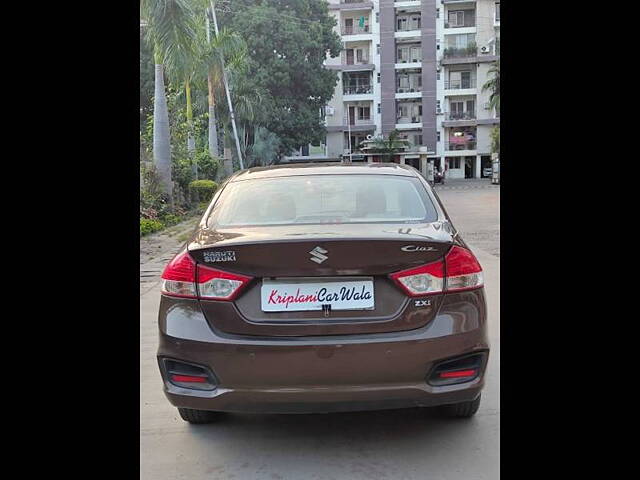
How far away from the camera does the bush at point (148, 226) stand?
13.3m

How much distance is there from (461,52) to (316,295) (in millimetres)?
57002

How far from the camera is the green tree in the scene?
3859 cm

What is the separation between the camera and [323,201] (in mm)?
3512

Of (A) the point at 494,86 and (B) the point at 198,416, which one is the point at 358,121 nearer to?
(A) the point at 494,86

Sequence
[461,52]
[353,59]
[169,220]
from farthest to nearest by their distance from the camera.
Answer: [353,59] < [461,52] < [169,220]

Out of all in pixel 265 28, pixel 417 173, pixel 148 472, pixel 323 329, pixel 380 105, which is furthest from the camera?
pixel 380 105

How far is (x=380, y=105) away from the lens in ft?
182

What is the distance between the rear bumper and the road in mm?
375

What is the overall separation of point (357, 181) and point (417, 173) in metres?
0.51

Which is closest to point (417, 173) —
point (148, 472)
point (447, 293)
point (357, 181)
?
point (357, 181)

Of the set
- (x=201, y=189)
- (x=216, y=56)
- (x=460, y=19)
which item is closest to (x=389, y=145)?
(x=460, y=19)

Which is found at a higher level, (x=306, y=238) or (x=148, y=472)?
(x=306, y=238)
